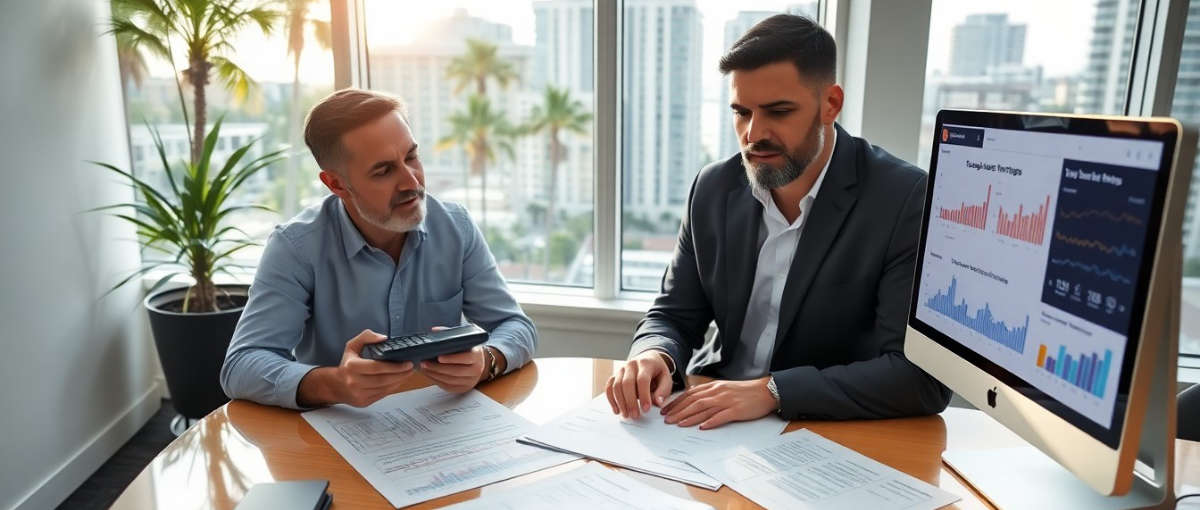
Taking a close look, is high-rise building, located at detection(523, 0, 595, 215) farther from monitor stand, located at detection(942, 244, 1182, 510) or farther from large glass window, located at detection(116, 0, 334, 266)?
monitor stand, located at detection(942, 244, 1182, 510)

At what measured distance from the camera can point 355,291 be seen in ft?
5.42

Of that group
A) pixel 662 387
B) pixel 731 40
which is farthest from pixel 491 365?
pixel 731 40

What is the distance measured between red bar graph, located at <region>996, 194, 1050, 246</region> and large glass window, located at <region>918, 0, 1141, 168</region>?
4.70ft

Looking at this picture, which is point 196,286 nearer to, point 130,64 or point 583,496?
point 130,64

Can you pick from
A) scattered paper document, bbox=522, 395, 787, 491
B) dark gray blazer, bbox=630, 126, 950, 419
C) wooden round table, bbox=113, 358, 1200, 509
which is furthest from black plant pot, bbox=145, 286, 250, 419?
scattered paper document, bbox=522, 395, 787, 491

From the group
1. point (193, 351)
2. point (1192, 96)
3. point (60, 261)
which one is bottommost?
point (193, 351)

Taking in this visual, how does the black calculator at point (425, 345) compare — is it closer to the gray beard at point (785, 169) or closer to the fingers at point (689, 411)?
the fingers at point (689, 411)

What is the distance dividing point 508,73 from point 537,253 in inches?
26.2

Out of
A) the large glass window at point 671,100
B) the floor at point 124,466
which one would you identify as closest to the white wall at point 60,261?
the floor at point 124,466

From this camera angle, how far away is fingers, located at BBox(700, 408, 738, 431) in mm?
1220

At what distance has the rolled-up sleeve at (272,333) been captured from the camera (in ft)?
4.39

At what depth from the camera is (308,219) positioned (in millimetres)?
1665

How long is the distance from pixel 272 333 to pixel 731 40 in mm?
1720

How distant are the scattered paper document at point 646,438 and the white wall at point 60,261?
189 centimetres
